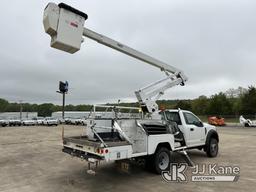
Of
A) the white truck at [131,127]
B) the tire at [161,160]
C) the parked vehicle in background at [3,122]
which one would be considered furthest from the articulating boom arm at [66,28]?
the parked vehicle in background at [3,122]

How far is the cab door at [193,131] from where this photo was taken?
9.69 metres

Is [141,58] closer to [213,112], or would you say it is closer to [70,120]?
[70,120]

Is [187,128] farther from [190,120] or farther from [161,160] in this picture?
[161,160]

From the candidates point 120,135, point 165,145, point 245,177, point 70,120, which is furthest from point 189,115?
point 70,120

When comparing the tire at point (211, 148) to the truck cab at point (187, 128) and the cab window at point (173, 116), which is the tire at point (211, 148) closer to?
the truck cab at point (187, 128)

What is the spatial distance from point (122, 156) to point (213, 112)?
5796 centimetres

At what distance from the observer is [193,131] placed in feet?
32.5

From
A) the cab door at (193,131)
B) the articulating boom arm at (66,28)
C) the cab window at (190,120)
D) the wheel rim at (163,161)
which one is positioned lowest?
the wheel rim at (163,161)

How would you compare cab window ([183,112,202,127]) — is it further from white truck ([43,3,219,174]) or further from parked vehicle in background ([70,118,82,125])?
parked vehicle in background ([70,118,82,125])

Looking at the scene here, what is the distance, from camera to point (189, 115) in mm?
10320

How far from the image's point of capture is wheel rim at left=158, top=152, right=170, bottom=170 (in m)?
7.92

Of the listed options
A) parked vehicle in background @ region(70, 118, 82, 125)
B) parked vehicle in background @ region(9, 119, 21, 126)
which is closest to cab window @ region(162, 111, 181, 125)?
parked vehicle in background @ region(70, 118, 82, 125)

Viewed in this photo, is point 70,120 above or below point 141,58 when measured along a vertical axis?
below

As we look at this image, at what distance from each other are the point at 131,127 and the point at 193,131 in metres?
3.52
